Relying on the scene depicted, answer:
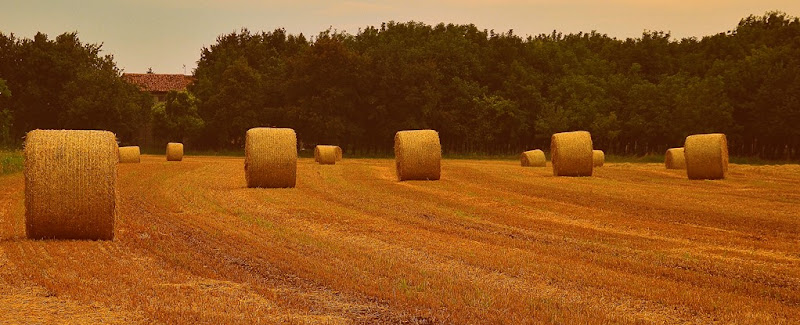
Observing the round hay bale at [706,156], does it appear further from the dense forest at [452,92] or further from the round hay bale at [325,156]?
the dense forest at [452,92]

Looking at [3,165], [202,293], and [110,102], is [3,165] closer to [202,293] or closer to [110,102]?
[202,293]

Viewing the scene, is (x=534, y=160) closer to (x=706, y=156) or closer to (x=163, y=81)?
(x=706, y=156)

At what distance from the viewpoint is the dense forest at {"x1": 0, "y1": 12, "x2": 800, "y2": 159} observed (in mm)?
67500

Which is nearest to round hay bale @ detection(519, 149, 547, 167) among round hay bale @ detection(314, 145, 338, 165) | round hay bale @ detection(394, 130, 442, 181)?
round hay bale @ detection(314, 145, 338, 165)

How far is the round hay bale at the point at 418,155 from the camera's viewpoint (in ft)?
92.4

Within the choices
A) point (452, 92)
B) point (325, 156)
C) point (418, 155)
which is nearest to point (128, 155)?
point (325, 156)

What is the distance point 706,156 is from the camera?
96.8ft

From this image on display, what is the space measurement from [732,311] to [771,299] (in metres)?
0.93

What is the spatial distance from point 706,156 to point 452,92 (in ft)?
167

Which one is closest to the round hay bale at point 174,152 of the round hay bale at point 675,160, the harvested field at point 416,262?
the round hay bale at point 675,160

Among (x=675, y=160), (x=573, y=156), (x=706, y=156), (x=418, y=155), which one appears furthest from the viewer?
(x=675, y=160)

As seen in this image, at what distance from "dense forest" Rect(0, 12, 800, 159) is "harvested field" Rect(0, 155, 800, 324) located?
1932 inches

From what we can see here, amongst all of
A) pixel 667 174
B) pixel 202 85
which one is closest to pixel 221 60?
pixel 202 85

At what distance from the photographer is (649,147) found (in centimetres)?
8319
